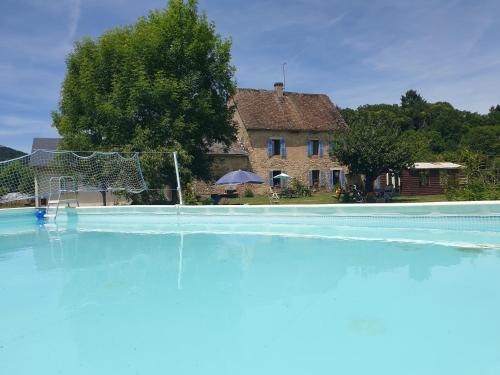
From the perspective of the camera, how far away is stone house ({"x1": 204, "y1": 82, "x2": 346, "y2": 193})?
26062mm

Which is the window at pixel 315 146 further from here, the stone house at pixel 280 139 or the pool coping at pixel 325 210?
the pool coping at pixel 325 210

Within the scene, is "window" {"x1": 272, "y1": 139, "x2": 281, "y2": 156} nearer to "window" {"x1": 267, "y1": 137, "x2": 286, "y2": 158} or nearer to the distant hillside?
"window" {"x1": 267, "y1": 137, "x2": 286, "y2": 158}

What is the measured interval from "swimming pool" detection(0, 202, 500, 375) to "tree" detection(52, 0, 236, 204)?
23.8 feet

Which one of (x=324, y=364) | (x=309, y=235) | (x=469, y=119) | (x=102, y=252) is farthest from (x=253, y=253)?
(x=469, y=119)

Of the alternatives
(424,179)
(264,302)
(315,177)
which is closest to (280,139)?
(315,177)

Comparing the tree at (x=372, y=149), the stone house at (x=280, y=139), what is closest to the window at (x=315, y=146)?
the stone house at (x=280, y=139)

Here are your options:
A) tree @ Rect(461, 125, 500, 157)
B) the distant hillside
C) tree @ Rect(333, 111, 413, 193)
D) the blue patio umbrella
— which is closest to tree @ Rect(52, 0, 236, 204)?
the blue patio umbrella

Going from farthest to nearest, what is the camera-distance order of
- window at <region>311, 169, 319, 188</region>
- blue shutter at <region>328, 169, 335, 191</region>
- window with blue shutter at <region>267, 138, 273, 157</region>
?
blue shutter at <region>328, 169, 335, 191</region> → window at <region>311, 169, 319, 188</region> → window with blue shutter at <region>267, 138, 273, 157</region>

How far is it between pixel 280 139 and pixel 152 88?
42.6ft

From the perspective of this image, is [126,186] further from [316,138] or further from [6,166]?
[316,138]

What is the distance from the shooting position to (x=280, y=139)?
26.8 meters

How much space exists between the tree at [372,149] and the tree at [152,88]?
5312 mm

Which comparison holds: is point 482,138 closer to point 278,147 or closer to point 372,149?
point 278,147

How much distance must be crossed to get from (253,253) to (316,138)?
21382 mm
